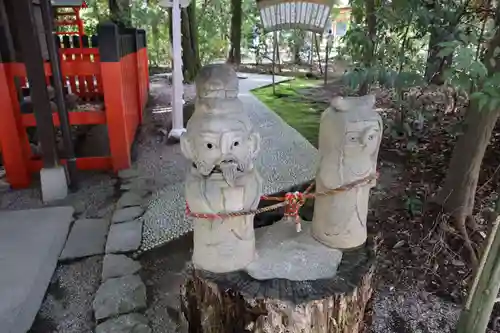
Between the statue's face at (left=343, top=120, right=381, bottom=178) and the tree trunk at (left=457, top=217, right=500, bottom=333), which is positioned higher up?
the statue's face at (left=343, top=120, right=381, bottom=178)

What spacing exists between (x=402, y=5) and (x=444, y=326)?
1.61 m

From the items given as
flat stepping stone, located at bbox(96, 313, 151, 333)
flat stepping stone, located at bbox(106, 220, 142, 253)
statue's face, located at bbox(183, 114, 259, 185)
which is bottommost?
flat stepping stone, located at bbox(96, 313, 151, 333)

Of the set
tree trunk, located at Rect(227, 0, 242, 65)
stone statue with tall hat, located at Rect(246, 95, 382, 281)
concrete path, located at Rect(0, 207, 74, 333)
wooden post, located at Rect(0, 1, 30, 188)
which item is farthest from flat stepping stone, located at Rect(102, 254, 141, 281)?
tree trunk, located at Rect(227, 0, 242, 65)

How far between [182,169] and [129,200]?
806mm

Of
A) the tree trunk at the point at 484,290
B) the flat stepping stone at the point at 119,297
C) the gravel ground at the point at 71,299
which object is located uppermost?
the tree trunk at the point at 484,290

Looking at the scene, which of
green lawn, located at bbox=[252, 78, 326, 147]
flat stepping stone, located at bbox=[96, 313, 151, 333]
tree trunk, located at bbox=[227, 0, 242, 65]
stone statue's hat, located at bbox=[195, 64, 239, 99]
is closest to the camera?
stone statue's hat, located at bbox=[195, 64, 239, 99]

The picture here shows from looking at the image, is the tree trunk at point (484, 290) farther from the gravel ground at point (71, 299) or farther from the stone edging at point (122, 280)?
the gravel ground at point (71, 299)

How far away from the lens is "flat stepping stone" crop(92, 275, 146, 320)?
6.98ft

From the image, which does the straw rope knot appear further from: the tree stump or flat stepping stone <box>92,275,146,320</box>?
flat stepping stone <box>92,275,146,320</box>

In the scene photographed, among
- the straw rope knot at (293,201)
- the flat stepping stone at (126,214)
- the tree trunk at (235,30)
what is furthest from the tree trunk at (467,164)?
the tree trunk at (235,30)

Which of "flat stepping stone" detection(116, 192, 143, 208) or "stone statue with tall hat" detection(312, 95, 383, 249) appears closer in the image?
"stone statue with tall hat" detection(312, 95, 383, 249)

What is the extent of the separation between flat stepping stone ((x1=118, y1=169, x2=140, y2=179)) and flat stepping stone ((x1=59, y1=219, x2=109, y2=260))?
781 mm

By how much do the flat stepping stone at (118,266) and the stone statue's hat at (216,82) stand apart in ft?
4.98

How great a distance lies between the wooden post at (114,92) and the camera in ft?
11.5
